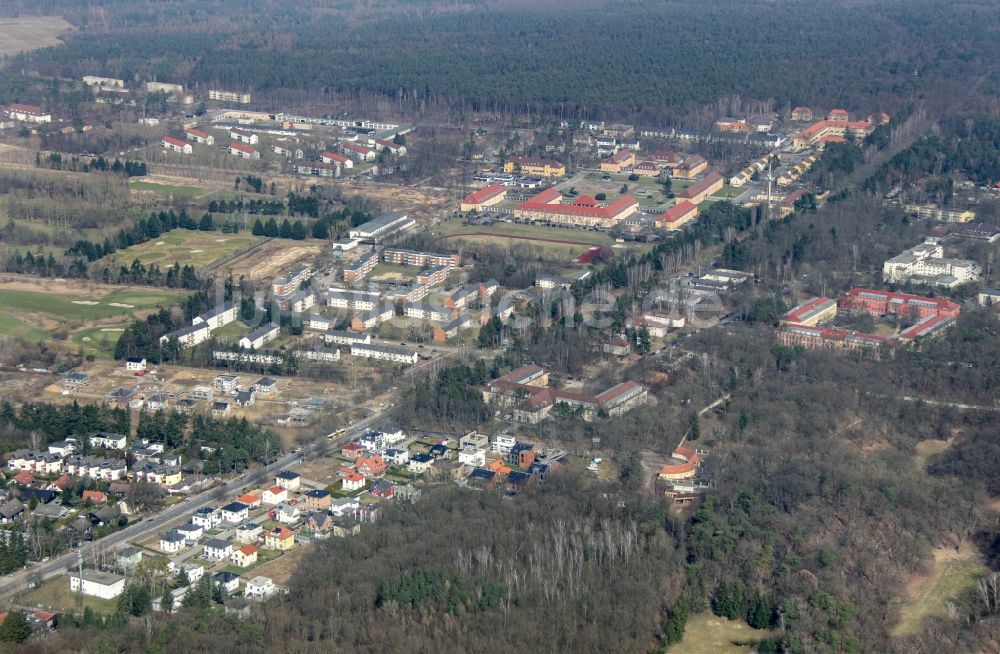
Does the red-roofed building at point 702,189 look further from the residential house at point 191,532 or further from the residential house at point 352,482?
the residential house at point 191,532

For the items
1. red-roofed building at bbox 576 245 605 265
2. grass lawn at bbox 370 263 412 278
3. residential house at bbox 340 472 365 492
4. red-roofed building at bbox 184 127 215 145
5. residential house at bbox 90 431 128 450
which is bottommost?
residential house at bbox 340 472 365 492

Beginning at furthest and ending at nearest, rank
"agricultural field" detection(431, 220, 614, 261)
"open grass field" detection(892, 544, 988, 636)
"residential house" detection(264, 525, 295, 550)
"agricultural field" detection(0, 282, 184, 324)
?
"agricultural field" detection(431, 220, 614, 261) < "agricultural field" detection(0, 282, 184, 324) < "residential house" detection(264, 525, 295, 550) < "open grass field" detection(892, 544, 988, 636)

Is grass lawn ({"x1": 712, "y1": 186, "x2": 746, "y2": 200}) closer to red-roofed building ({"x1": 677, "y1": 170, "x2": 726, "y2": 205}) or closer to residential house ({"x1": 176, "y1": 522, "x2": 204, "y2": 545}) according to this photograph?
red-roofed building ({"x1": 677, "y1": 170, "x2": 726, "y2": 205})

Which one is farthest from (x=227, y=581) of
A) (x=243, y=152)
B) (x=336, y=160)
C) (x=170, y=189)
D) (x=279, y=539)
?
(x=243, y=152)

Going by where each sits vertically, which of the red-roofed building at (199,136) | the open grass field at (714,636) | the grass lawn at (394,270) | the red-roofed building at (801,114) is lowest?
the open grass field at (714,636)

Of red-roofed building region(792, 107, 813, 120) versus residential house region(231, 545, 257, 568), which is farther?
red-roofed building region(792, 107, 813, 120)

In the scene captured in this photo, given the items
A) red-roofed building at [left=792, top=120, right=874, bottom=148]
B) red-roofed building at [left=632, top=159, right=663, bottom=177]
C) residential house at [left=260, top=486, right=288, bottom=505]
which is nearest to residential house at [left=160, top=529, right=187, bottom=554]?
residential house at [left=260, top=486, right=288, bottom=505]

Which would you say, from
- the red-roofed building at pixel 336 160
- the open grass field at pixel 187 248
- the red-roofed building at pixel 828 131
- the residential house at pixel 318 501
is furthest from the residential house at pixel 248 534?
the red-roofed building at pixel 828 131
